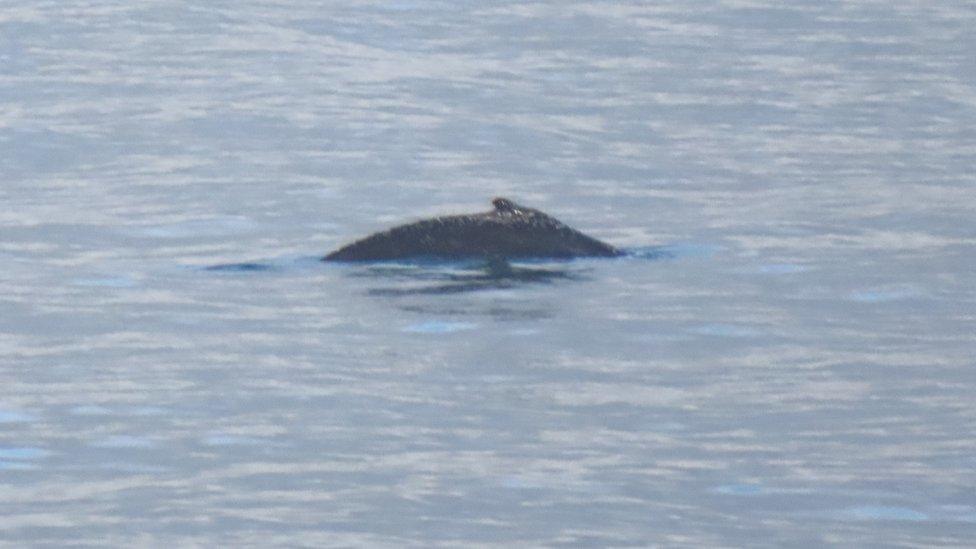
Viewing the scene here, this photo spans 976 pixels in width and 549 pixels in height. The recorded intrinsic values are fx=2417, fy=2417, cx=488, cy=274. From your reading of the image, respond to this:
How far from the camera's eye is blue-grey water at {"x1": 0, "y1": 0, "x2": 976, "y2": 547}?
11.0 meters

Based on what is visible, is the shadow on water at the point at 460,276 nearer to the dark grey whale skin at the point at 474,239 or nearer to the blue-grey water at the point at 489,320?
the blue-grey water at the point at 489,320

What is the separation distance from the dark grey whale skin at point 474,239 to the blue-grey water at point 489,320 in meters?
0.34

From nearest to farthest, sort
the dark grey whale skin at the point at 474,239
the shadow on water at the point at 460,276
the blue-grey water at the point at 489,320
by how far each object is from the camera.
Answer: the blue-grey water at the point at 489,320, the shadow on water at the point at 460,276, the dark grey whale skin at the point at 474,239

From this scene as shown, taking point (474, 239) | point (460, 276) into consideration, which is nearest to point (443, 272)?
point (460, 276)

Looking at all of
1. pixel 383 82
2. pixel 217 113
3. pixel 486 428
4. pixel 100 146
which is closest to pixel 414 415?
pixel 486 428

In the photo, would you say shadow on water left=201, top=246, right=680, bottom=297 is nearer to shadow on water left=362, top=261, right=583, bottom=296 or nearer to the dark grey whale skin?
shadow on water left=362, top=261, right=583, bottom=296

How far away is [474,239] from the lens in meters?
17.7

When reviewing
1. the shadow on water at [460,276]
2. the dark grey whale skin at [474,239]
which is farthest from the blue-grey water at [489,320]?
the dark grey whale skin at [474,239]

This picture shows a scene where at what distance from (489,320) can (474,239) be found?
2.30 metres

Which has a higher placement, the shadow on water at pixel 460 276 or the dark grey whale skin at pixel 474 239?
the dark grey whale skin at pixel 474 239

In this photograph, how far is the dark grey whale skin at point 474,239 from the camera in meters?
17.6

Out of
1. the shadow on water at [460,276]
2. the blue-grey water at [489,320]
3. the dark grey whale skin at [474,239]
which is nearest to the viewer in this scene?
the blue-grey water at [489,320]

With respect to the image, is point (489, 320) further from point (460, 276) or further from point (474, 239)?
point (474, 239)

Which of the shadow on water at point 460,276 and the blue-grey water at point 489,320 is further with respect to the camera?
the shadow on water at point 460,276
